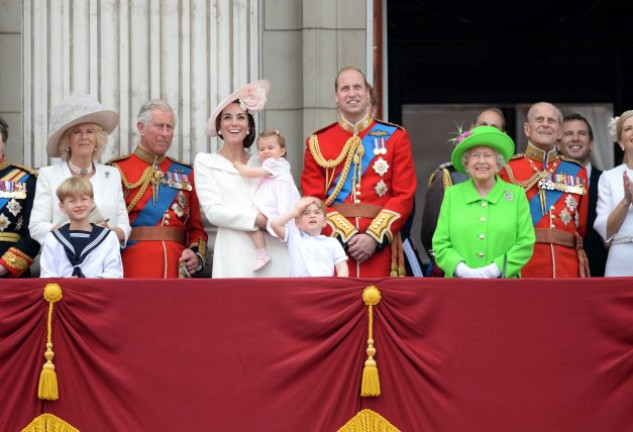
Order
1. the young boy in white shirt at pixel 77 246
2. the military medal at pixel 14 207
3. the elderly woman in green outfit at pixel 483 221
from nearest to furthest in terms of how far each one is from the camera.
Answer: the young boy in white shirt at pixel 77 246 → the elderly woman in green outfit at pixel 483 221 → the military medal at pixel 14 207

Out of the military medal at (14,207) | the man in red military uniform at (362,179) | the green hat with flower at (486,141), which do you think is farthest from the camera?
the military medal at (14,207)

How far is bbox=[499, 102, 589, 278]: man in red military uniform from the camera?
10586 millimetres

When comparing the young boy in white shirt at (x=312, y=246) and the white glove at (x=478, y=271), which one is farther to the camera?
the young boy in white shirt at (x=312, y=246)

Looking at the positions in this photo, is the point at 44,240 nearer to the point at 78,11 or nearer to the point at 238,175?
the point at 238,175

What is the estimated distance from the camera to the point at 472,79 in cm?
1767

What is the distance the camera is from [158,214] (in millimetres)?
10758

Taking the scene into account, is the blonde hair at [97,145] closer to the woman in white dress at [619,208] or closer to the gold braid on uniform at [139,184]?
the gold braid on uniform at [139,184]

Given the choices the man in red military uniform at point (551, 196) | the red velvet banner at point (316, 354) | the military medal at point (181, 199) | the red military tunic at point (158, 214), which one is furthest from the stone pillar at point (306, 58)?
the red velvet banner at point (316, 354)

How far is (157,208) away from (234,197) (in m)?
0.66

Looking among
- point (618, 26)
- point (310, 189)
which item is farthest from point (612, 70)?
point (310, 189)

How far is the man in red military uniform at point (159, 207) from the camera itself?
34.8ft

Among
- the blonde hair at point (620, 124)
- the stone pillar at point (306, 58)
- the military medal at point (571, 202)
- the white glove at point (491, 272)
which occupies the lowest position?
the white glove at point (491, 272)

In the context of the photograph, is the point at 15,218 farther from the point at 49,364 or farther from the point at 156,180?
the point at 49,364

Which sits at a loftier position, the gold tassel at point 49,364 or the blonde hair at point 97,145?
the blonde hair at point 97,145
